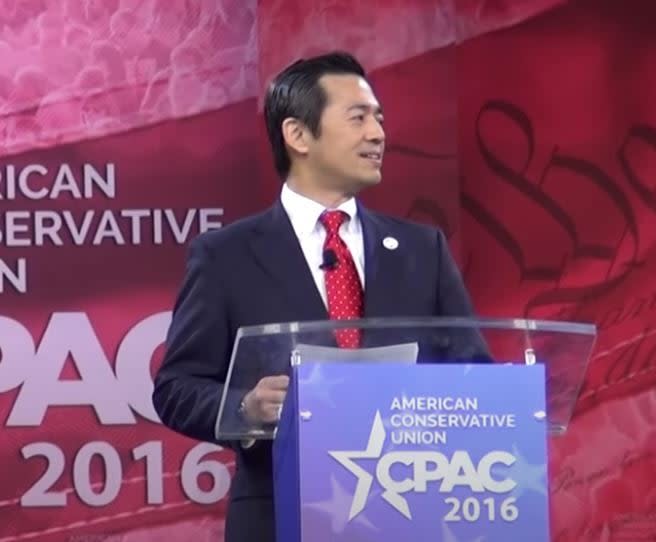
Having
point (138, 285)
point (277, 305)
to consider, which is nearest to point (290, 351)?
point (277, 305)

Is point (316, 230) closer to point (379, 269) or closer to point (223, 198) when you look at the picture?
point (379, 269)

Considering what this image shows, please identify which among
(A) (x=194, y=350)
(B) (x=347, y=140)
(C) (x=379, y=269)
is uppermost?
(B) (x=347, y=140)

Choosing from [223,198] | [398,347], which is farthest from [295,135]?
[223,198]

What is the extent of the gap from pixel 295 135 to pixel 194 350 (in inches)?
15.9

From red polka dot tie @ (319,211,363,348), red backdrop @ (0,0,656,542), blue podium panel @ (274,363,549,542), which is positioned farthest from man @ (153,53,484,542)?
red backdrop @ (0,0,656,542)

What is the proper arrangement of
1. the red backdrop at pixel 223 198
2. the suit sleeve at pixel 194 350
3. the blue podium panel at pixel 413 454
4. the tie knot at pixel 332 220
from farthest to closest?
the red backdrop at pixel 223 198 < the tie knot at pixel 332 220 < the suit sleeve at pixel 194 350 < the blue podium panel at pixel 413 454

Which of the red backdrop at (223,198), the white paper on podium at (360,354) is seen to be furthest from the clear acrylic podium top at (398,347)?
the red backdrop at (223,198)

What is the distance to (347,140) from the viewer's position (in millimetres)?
2729

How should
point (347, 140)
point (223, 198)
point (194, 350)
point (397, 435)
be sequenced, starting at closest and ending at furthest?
point (397, 435)
point (194, 350)
point (347, 140)
point (223, 198)

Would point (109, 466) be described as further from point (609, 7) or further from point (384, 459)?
point (384, 459)

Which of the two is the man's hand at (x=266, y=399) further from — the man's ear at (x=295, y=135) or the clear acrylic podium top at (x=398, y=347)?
the man's ear at (x=295, y=135)

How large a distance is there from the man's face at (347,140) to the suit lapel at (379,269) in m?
0.07

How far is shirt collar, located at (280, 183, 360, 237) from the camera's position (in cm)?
270

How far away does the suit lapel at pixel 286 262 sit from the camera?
262cm
